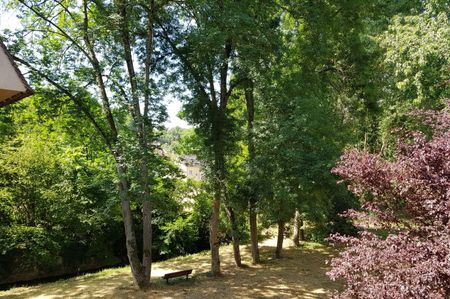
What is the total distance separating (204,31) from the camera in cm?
834

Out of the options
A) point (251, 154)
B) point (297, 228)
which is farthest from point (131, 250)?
point (297, 228)

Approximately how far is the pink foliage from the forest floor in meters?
4.84

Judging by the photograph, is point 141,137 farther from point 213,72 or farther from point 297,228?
point 297,228

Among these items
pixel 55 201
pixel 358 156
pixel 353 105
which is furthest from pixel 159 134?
pixel 353 105

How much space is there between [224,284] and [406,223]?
21.0 feet

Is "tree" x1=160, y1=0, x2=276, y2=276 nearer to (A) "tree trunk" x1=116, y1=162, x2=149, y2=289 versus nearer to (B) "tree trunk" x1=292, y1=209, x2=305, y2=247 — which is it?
(A) "tree trunk" x1=116, y1=162, x2=149, y2=289

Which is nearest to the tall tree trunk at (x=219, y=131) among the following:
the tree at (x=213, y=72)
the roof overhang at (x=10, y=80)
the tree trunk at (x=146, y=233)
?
the tree at (x=213, y=72)

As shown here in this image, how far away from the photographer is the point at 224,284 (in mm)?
9852

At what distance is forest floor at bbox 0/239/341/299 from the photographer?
29.7 ft

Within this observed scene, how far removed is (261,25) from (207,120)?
2.99 meters

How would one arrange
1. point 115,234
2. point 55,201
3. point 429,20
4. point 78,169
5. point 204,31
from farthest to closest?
point 115,234 → point 78,169 → point 55,201 → point 429,20 → point 204,31

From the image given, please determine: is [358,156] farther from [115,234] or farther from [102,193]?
[115,234]

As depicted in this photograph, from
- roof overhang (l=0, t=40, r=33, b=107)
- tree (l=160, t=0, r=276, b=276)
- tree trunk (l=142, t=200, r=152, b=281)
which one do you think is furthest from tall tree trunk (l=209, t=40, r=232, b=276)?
roof overhang (l=0, t=40, r=33, b=107)

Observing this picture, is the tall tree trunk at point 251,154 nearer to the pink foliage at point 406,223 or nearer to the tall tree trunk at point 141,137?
the tall tree trunk at point 141,137
